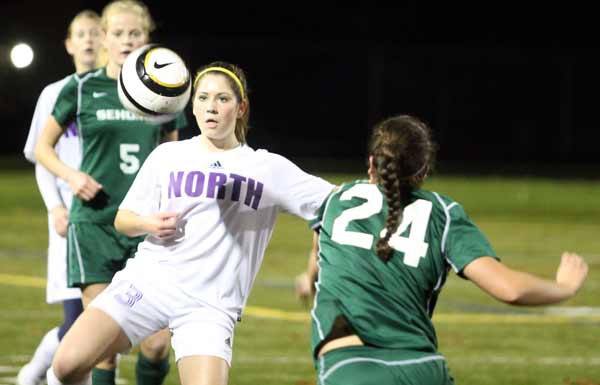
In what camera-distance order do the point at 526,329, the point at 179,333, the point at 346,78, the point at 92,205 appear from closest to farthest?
the point at 179,333 < the point at 92,205 < the point at 526,329 < the point at 346,78

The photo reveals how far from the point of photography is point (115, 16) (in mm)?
7078

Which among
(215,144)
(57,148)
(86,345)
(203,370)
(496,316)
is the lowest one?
(496,316)

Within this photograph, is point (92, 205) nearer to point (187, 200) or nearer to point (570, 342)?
point (187, 200)

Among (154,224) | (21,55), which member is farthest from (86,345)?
(21,55)

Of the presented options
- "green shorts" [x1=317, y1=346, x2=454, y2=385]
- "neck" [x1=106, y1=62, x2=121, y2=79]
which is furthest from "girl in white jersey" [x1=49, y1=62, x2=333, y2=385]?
"neck" [x1=106, y1=62, x2=121, y2=79]

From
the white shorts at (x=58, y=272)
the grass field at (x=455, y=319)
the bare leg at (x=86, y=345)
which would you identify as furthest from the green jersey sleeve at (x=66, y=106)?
the grass field at (x=455, y=319)

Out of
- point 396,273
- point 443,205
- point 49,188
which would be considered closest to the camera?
point 396,273

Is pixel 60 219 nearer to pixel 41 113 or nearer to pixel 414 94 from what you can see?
pixel 41 113

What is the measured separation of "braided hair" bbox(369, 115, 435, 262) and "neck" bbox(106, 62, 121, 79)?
2.66m

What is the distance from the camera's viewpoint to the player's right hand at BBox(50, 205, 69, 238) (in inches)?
290

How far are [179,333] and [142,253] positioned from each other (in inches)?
17.1

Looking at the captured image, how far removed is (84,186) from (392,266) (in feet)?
8.72

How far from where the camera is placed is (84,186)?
689 centimetres

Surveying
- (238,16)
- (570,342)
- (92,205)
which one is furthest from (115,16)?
(238,16)
